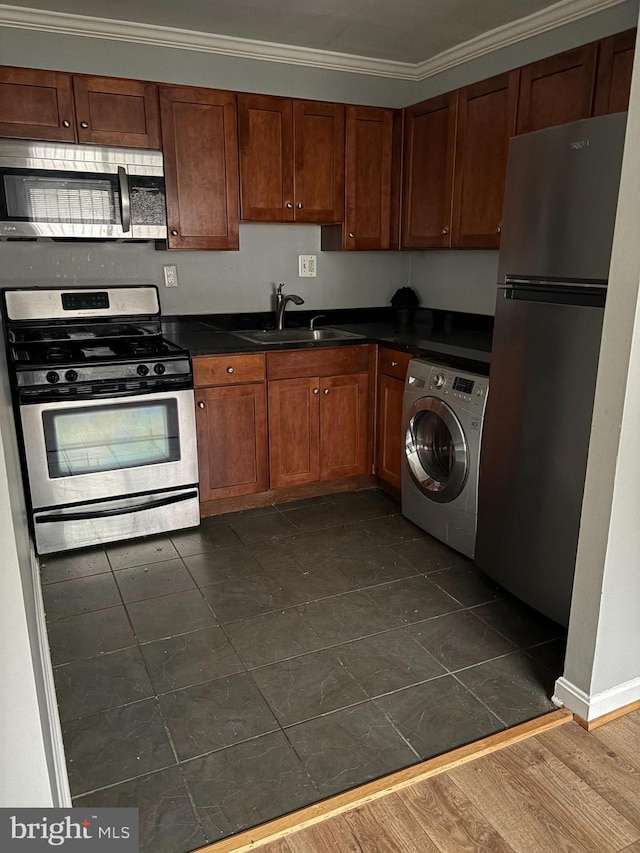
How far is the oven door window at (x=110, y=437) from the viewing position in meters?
2.97

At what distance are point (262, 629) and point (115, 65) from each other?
2.89 metres

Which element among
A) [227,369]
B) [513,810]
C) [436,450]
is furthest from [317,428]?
[513,810]

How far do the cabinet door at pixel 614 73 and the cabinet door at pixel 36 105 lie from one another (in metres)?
2.36

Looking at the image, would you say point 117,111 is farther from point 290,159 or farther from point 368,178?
point 368,178

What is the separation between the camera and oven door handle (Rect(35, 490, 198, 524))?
3007 mm

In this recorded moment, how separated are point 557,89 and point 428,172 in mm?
965

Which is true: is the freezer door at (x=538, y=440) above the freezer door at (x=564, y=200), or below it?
below

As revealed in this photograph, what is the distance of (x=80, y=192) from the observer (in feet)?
10.2

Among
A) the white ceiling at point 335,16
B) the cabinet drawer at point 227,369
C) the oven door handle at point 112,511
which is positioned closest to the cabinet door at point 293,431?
the cabinet drawer at point 227,369

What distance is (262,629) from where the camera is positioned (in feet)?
8.11

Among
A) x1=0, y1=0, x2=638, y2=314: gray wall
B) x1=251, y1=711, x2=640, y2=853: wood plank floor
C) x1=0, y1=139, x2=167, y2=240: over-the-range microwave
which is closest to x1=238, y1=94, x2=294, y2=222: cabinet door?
x1=0, y1=0, x2=638, y2=314: gray wall

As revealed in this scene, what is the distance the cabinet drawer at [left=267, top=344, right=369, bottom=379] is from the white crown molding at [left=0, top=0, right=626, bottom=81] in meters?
1.68

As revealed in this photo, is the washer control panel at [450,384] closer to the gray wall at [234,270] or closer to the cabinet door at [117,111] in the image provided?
the gray wall at [234,270]

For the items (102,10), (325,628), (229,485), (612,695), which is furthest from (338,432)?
(102,10)
